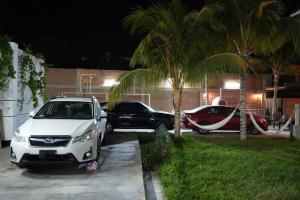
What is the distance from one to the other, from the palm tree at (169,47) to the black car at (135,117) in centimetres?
510

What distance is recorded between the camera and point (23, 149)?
801 cm

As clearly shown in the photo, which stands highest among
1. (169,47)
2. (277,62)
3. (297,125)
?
(277,62)

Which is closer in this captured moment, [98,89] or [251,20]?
[251,20]

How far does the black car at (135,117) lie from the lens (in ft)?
57.7

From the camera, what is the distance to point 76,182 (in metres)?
7.71

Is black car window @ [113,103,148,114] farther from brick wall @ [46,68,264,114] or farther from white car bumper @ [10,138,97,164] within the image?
white car bumper @ [10,138,97,164]

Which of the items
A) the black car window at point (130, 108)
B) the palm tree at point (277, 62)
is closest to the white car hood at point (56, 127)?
the black car window at point (130, 108)

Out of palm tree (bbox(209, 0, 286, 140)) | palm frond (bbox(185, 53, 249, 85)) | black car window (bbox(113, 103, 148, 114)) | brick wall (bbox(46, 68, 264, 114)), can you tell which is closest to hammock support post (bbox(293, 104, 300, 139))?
palm tree (bbox(209, 0, 286, 140))

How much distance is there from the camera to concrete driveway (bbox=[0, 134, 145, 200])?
6.78m

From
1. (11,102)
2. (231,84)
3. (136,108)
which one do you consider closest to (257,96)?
(231,84)

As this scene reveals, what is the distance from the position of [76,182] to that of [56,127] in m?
1.36

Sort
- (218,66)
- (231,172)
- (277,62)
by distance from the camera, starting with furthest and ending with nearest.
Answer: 1. (277,62)
2. (218,66)
3. (231,172)

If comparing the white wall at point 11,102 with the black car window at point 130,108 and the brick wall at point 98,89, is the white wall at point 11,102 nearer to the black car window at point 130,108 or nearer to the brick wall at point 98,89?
the black car window at point 130,108

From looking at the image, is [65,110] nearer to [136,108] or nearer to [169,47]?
[169,47]
